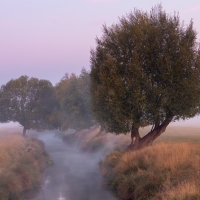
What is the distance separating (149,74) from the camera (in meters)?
23.7

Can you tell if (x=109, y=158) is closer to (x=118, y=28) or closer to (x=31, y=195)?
(x=31, y=195)

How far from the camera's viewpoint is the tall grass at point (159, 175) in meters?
13.4

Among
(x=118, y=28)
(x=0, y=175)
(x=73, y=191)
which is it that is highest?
(x=118, y=28)

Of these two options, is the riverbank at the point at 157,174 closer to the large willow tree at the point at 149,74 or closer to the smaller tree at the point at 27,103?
the large willow tree at the point at 149,74

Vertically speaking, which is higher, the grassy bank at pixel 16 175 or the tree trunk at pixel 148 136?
the tree trunk at pixel 148 136

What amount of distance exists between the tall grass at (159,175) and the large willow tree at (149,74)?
9.36 ft

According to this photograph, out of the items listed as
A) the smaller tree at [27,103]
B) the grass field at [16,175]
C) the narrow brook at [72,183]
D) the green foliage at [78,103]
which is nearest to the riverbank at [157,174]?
the narrow brook at [72,183]

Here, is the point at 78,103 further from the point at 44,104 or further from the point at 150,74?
the point at 150,74

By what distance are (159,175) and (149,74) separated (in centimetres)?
893

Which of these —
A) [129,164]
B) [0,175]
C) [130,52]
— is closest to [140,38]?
[130,52]

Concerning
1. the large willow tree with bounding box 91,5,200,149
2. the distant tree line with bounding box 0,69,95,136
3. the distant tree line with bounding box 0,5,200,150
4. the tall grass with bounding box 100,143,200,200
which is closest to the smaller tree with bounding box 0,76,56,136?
the distant tree line with bounding box 0,69,95,136

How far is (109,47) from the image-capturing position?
25.8 meters

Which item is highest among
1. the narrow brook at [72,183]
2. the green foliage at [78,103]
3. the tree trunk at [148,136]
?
the green foliage at [78,103]

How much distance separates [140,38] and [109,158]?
9.10 meters
